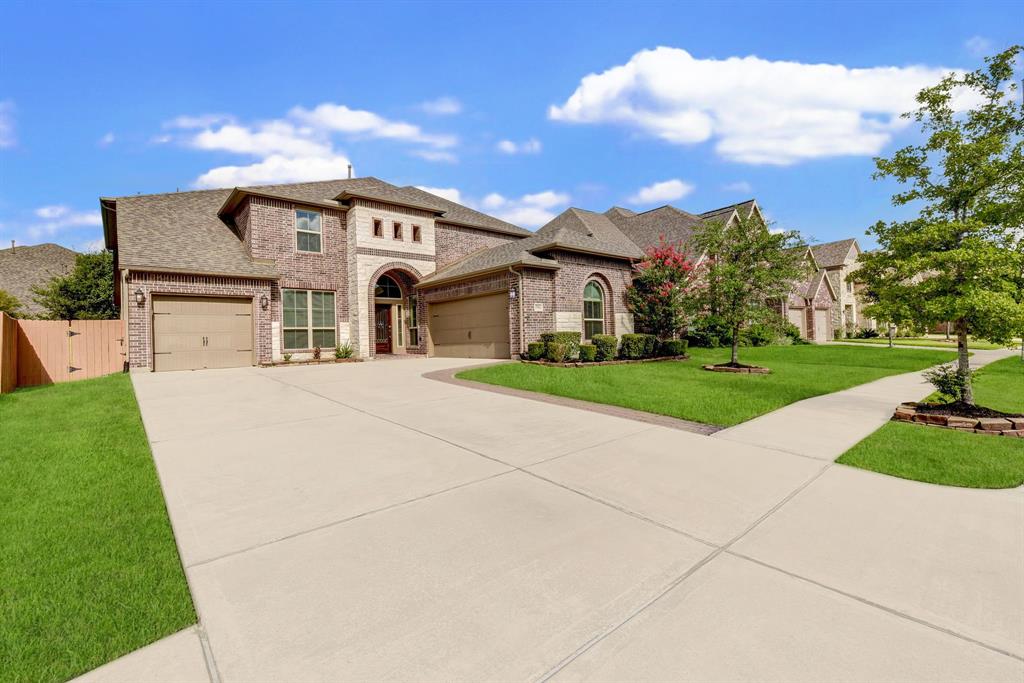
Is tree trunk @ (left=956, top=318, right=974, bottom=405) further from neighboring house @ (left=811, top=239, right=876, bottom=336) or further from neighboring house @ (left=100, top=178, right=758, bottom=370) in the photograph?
neighboring house @ (left=811, top=239, right=876, bottom=336)

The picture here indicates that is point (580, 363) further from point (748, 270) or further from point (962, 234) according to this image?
point (962, 234)

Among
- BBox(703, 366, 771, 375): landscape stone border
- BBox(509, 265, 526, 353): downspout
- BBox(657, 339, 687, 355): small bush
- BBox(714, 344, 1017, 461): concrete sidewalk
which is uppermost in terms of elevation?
BBox(509, 265, 526, 353): downspout

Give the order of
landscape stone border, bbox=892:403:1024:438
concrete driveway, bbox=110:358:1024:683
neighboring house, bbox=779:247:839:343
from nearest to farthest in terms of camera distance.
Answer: concrete driveway, bbox=110:358:1024:683, landscape stone border, bbox=892:403:1024:438, neighboring house, bbox=779:247:839:343

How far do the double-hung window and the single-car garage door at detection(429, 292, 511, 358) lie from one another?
4199 millimetres

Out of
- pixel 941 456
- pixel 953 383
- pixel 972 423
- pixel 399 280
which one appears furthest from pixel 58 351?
pixel 953 383

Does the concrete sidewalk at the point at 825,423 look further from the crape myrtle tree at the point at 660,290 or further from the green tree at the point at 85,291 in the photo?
the green tree at the point at 85,291

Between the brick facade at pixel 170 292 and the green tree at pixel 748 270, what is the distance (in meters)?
14.9

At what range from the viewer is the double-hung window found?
651 inches

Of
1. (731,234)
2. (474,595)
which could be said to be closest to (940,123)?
(731,234)

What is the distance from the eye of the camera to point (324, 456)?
4762 mm

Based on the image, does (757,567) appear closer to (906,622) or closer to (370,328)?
(906,622)

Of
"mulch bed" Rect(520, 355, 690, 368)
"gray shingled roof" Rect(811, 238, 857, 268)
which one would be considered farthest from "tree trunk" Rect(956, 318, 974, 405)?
"gray shingled roof" Rect(811, 238, 857, 268)

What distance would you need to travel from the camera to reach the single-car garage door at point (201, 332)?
14023 mm

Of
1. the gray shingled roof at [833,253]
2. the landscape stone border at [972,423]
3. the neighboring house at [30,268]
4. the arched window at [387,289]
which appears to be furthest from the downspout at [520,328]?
the neighboring house at [30,268]
